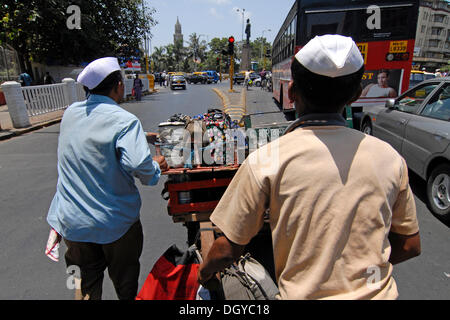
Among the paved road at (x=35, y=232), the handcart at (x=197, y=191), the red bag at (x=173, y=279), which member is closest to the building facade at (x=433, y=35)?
the paved road at (x=35, y=232)

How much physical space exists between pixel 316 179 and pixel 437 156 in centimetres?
376

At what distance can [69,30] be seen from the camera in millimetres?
16703

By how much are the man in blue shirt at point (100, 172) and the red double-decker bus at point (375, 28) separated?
631 centimetres

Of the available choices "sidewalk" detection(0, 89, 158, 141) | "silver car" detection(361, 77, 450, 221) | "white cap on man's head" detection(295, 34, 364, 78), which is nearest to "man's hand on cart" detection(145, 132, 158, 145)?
"white cap on man's head" detection(295, 34, 364, 78)

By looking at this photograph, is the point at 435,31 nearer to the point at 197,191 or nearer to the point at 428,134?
the point at 428,134

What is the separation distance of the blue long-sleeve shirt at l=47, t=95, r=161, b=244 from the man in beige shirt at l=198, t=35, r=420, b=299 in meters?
0.87

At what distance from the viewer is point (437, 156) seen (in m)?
3.87

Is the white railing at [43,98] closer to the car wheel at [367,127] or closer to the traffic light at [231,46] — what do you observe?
the traffic light at [231,46]

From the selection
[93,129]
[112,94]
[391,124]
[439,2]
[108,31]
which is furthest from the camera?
[439,2]

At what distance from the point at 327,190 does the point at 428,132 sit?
3.91 metres

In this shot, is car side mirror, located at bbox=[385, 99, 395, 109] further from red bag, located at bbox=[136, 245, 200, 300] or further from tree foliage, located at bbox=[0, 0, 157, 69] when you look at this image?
tree foliage, located at bbox=[0, 0, 157, 69]

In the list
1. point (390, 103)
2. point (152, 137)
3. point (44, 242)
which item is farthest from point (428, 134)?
point (44, 242)
